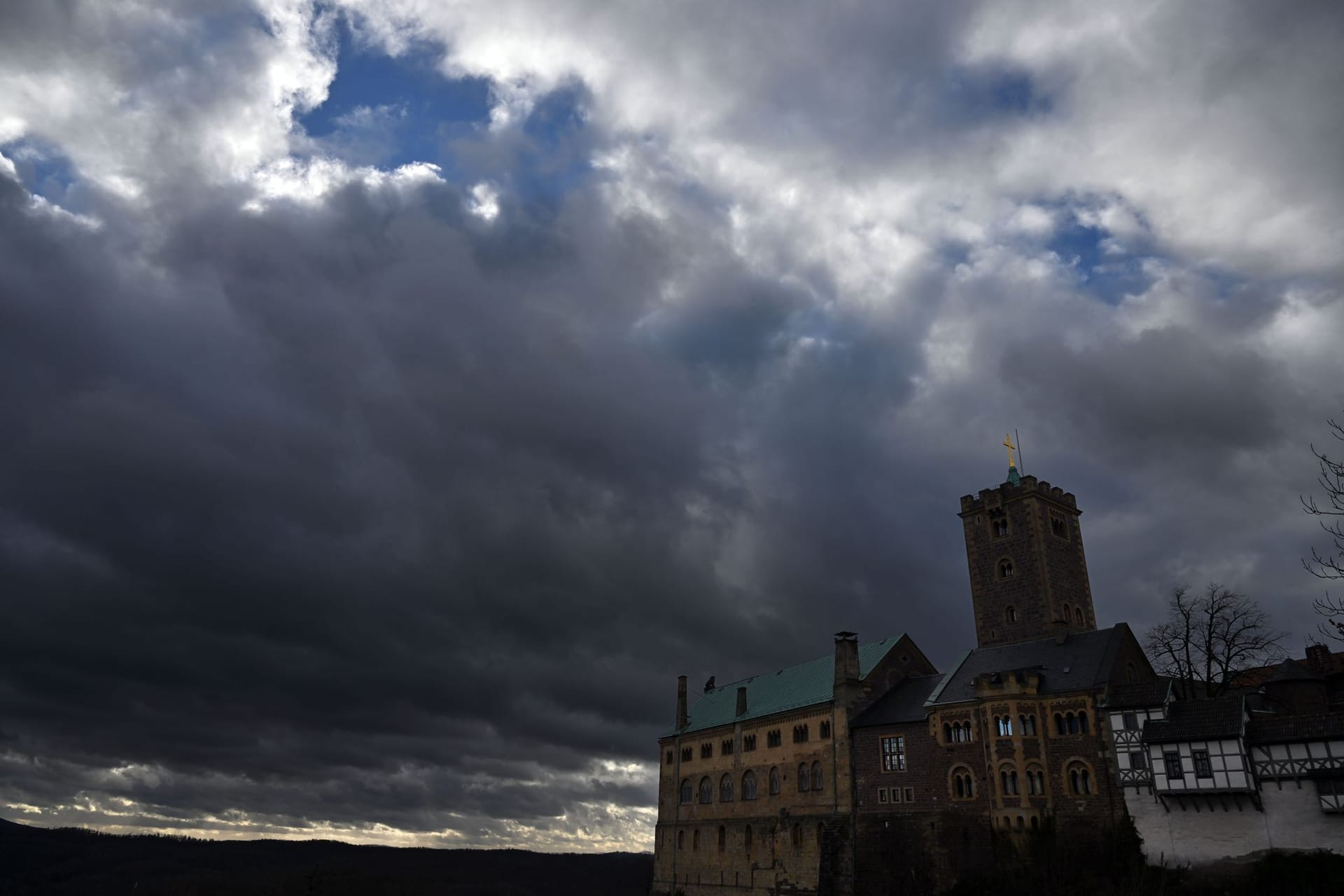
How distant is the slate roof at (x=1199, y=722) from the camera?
5284cm

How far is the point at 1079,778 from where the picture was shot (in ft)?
189

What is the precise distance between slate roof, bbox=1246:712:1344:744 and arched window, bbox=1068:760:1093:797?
9.49 metres

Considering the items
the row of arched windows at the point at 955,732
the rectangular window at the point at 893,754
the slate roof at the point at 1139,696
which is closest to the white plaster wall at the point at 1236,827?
the slate roof at the point at 1139,696

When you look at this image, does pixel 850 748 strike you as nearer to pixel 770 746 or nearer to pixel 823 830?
pixel 823 830

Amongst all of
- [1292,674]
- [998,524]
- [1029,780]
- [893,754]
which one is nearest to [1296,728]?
[1292,674]

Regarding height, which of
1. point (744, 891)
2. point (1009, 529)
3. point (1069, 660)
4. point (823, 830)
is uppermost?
point (1009, 529)

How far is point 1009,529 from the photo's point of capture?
3241 inches

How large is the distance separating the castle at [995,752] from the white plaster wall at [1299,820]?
80 millimetres

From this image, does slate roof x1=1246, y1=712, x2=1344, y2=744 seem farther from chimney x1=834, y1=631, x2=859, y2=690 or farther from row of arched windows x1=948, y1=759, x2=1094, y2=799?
chimney x1=834, y1=631, x2=859, y2=690

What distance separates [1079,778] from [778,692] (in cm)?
3408

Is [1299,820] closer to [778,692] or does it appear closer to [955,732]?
[955,732]

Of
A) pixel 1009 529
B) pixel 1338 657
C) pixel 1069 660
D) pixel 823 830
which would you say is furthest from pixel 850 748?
pixel 1338 657

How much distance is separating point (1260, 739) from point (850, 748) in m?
29.3

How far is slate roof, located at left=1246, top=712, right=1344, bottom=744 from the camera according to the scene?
50.1 m
